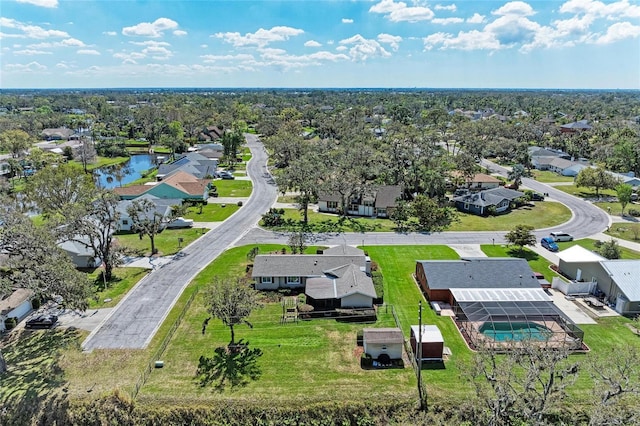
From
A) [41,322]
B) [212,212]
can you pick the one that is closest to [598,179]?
[212,212]

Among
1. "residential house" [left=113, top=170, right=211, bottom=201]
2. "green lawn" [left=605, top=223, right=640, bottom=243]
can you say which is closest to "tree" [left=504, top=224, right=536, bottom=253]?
"green lawn" [left=605, top=223, right=640, bottom=243]

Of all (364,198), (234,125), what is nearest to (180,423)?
(364,198)

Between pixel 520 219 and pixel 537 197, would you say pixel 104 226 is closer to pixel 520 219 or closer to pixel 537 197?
pixel 520 219

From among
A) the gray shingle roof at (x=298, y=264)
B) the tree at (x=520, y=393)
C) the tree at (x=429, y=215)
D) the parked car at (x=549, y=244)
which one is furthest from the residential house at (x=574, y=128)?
the tree at (x=520, y=393)

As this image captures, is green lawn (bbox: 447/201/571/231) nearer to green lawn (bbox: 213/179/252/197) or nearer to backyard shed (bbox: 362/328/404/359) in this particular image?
backyard shed (bbox: 362/328/404/359)

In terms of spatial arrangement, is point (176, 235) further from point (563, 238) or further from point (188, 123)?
point (188, 123)
